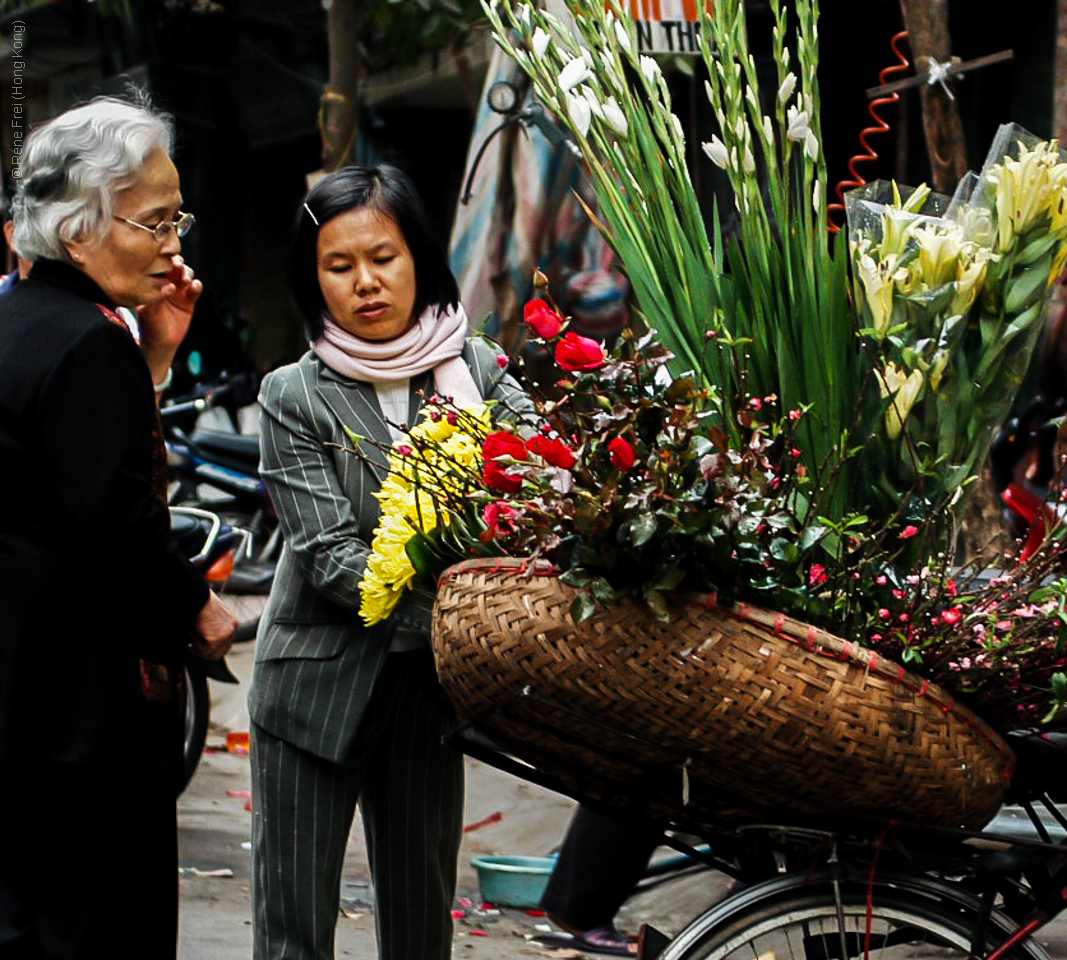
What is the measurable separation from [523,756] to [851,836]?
470 millimetres

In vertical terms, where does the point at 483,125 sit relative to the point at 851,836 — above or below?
above

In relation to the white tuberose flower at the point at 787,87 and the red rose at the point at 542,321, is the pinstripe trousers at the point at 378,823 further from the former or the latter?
the white tuberose flower at the point at 787,87

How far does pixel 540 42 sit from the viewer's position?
2.40 metres

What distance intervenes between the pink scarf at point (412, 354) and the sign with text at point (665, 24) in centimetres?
286

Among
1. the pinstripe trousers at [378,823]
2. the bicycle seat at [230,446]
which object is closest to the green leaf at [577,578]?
the pinstripe trousers at [378,823]

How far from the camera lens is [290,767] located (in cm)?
310

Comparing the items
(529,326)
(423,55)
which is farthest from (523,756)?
(423,55)

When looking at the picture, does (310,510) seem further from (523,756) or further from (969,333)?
(969,333)

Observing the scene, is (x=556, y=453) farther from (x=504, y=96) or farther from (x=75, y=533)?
(x=504, y=96)

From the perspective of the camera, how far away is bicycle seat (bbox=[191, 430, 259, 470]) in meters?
8.91

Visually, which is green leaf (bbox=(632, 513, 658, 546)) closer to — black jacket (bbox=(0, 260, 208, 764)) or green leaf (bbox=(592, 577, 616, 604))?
green leaf (bbox=(592, 577, 616, 604))

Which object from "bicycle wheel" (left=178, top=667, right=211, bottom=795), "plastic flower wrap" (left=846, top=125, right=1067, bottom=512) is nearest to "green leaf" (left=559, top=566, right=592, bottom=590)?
"plastic flower wrap" (left=846, top=125, right=1067, bottom=512)

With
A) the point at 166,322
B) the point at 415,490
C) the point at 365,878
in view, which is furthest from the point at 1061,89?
the point at 415,490

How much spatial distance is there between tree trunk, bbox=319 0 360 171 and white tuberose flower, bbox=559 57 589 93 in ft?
17.1
